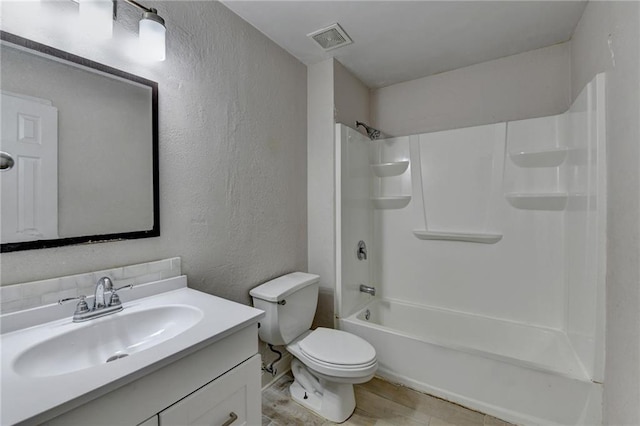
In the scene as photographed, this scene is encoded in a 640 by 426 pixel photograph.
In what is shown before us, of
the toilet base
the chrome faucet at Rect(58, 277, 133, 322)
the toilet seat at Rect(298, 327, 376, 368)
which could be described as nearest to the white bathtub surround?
the toilet seat at Rect(298, 327, 376, 368)

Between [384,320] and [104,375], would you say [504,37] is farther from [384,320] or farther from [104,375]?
[104,375]

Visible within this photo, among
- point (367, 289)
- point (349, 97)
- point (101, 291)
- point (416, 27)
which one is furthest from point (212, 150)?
point (367, 289)

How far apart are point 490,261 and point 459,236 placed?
292 millimetres

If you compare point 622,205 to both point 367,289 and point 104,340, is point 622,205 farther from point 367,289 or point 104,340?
point 104,340

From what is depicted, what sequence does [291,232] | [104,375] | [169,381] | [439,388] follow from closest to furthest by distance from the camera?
[104,375]
[169,381]
[439,388]
[291,232]

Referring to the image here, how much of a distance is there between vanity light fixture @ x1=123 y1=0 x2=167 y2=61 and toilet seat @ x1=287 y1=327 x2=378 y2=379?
168cm

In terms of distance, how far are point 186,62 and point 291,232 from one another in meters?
1.24

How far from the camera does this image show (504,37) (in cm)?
196

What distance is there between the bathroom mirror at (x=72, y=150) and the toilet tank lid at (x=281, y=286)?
0.69 m

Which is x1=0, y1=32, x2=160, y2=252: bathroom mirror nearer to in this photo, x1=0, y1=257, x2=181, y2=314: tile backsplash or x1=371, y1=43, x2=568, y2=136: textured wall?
x1=0, y1=257, x2=181, y2=314: tile backsplash

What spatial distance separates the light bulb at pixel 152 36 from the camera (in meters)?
1.13

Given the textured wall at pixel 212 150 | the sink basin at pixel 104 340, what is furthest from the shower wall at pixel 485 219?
the sink basin at pixel 104 340

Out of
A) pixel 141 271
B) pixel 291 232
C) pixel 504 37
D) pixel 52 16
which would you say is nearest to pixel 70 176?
pixel 141 271

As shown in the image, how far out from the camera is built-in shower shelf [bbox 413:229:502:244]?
2164 millimetres
